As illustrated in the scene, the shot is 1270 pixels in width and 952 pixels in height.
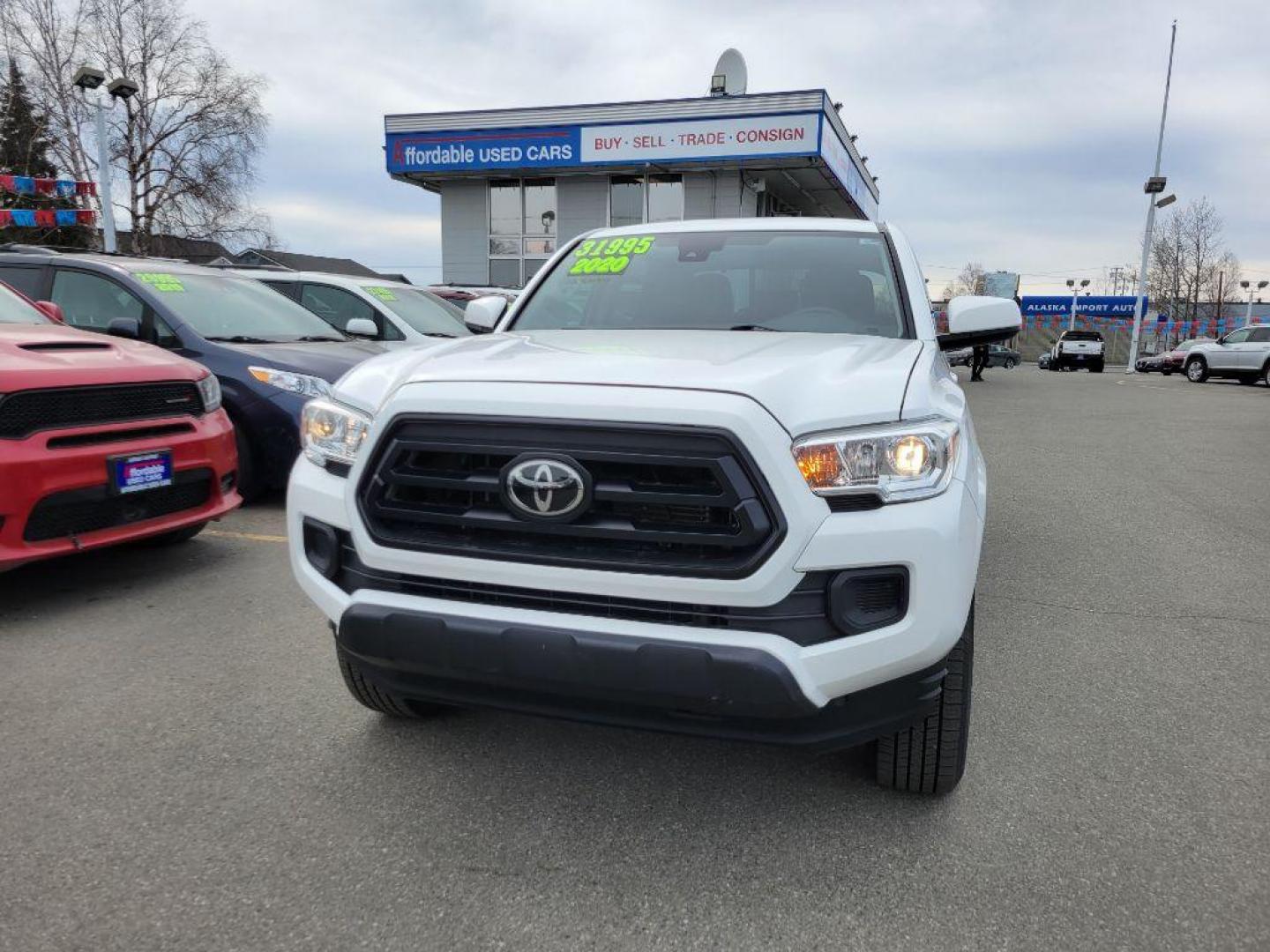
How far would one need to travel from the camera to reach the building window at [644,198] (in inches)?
890

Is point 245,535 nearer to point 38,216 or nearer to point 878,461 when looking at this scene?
point 878,461

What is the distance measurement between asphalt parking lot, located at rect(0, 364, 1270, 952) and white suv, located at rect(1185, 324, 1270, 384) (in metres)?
24.2

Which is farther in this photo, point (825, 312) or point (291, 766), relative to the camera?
point (825, 312)

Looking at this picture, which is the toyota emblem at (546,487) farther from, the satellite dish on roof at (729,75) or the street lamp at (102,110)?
the satellite dish on roof at (729,75)

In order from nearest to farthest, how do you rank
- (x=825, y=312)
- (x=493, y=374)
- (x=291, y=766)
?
(x=493, y=374) → (x=291, y=766) → (x=825, y=312)

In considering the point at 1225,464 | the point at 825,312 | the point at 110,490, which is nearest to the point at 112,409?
the point at 110,490

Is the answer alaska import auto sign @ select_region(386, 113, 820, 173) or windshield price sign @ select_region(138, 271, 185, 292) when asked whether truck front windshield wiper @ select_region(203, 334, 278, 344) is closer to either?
windshield price sign @ select_region(138, 271, 185, 292)

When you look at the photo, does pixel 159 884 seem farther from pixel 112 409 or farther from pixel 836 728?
pixel 112 409

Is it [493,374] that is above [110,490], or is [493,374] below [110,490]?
above

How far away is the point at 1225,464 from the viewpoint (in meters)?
8.42

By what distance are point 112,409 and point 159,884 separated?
8.75 feet

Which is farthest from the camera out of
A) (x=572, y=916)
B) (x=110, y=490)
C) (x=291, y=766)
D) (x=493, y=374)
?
(x=110, y=490)

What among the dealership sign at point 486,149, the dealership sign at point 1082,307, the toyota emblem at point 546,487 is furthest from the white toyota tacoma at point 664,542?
the dealership sign at point 1082,307

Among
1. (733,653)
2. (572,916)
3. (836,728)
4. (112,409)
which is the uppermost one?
(112,409)
